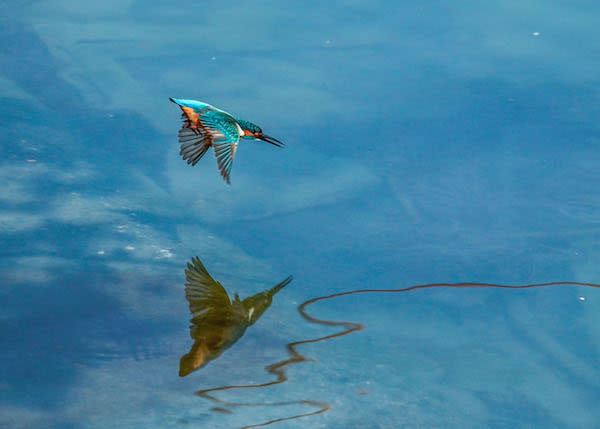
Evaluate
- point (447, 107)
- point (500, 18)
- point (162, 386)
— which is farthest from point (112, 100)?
point (500, 18)

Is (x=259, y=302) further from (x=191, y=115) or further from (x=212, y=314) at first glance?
Answer: (x=191, y=115)

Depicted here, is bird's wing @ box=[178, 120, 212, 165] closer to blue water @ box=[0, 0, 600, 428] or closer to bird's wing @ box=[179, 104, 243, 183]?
bird's wing @ box=[179, 104, 243, 183]

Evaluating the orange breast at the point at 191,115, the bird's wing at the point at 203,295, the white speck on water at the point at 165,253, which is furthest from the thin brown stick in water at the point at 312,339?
the orange breast at the point at 191,115

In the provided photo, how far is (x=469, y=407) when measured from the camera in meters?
1.65

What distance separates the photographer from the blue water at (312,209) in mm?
1671

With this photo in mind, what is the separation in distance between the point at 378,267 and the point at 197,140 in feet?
1.77

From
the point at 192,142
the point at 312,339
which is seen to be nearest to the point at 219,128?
the point at 192,142

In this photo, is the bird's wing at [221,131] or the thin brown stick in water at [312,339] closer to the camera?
the thin brown stick in water at [312,339]

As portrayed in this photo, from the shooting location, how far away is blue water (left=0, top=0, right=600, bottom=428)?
1.67m

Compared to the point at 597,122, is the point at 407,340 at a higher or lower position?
lower

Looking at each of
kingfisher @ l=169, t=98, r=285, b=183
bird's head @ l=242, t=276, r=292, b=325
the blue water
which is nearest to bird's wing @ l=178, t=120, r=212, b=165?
kingfisher @ l=169, t=98, r=285, b=183

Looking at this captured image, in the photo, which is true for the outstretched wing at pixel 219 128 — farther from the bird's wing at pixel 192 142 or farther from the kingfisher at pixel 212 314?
the kingfisher at pixel 212 314

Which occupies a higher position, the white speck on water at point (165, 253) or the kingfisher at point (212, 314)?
the white speck on water at point (165, 253)

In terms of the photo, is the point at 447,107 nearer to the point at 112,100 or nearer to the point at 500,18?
the point at 500,18
